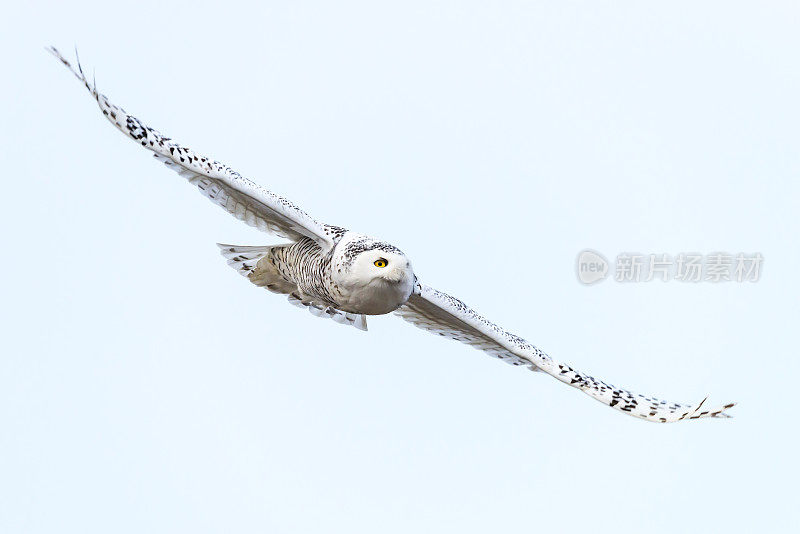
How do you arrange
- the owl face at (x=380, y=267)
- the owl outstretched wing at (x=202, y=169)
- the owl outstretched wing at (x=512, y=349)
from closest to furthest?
the owl face at (x=380, y=267) < the owl outstretched wing at (x=202, y=169) < the owl outstretched wing at (x=512, y=349)

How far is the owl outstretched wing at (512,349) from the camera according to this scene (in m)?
16.6

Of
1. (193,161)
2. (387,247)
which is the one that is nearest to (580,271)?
(387,247)

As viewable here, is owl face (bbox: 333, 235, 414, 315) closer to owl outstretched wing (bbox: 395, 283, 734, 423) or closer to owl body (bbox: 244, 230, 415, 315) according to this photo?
owl body (bbox: 244, 230, 415, 315)

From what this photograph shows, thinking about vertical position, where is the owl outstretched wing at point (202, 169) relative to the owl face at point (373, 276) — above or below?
above

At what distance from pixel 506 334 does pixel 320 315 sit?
2.00 m

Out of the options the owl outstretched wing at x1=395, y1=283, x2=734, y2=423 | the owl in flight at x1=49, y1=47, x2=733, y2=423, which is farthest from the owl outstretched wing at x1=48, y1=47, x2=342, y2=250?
the owl outstretched wing at x1=395, y1=283, x2=734, y2=423

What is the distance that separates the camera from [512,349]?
1702cm

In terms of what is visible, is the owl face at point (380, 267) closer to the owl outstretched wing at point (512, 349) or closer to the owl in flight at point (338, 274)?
the owl in flight at point (338, 274)

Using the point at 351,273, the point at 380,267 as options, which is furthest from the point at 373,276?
the point at 351,273

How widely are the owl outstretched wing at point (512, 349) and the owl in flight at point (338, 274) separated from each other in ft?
0.03

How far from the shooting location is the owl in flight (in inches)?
607

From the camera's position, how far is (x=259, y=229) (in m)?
17.0

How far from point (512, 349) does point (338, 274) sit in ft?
8.08

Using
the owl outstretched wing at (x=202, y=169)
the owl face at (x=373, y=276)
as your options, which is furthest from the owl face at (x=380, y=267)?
the owl outstretched wing at (x=202, y=169)
